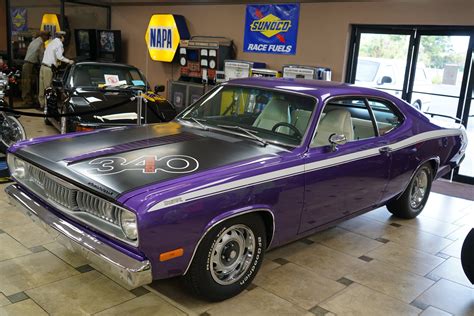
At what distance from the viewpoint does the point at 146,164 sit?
130 inches

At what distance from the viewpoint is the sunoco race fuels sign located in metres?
9.03

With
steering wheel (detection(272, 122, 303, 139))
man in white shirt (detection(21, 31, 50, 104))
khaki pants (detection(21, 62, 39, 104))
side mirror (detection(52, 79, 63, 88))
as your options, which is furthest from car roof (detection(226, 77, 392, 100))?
khaki pants (detection(21, 62, 39, 104))

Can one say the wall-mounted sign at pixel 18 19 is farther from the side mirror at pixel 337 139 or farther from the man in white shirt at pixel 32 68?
the side mirror at pixel 337 139

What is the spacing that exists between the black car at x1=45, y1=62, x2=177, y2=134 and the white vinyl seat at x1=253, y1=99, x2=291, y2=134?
2895 mm

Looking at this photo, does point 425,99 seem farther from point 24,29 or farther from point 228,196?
point 24,29

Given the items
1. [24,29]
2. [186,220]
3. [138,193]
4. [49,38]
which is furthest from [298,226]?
[24,29]

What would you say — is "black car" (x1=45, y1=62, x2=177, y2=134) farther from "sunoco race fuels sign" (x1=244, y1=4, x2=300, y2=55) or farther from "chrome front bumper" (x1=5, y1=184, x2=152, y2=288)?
"chrome front bumper" (x1=5, y1=184, x2=152, y2=288)

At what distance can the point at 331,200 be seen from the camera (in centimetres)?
400

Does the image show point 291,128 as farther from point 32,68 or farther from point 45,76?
point 32,68

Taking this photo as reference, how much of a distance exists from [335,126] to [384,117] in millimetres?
911

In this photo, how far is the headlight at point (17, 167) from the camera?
12.4ft

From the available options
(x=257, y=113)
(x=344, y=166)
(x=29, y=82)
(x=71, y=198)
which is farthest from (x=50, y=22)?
(x=344, y=166)

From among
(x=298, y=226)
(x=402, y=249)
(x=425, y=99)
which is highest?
(x=425, y=99)

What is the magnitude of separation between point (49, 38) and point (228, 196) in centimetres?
1049
